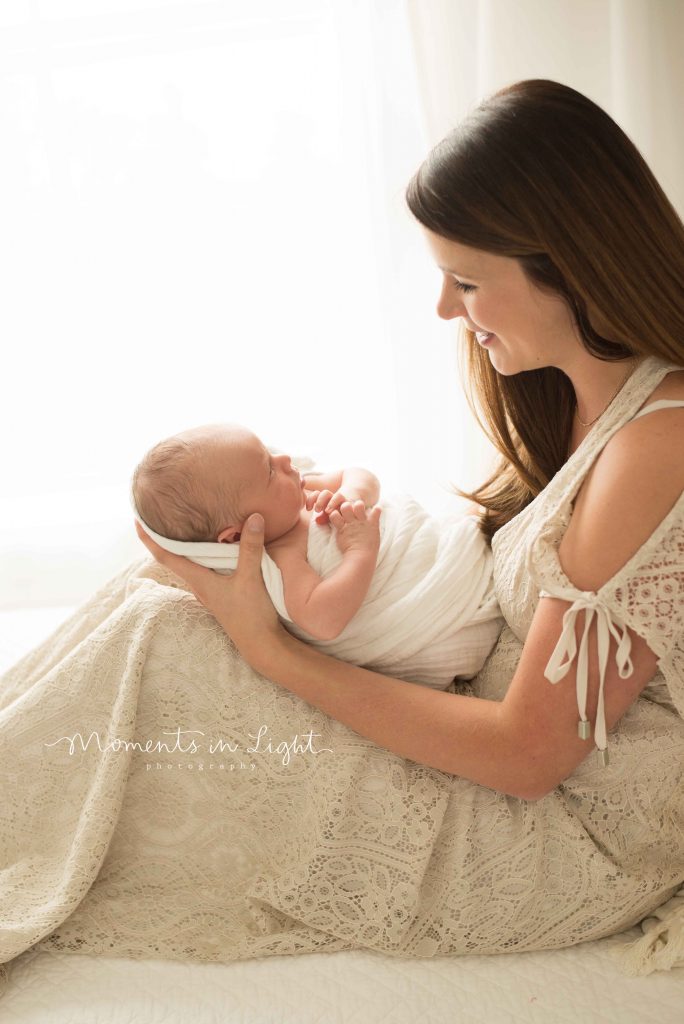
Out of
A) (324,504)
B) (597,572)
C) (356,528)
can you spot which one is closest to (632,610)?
(597,572)

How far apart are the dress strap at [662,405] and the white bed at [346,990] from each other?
0.70 metres

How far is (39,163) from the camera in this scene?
2768 mm

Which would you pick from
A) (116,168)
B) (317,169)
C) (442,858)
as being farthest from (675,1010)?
(116,168)

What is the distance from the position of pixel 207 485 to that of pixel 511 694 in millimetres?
538

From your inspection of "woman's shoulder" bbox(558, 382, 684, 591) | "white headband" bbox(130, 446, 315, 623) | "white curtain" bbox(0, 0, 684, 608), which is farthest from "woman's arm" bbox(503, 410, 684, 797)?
"white curtain" bbox(0, 0, 684, 608)

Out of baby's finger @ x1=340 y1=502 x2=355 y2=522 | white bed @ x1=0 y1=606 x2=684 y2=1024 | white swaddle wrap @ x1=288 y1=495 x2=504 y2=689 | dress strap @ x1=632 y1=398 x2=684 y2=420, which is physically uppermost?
dress strap @ x1=632 y1=398 x2=684 y2=420

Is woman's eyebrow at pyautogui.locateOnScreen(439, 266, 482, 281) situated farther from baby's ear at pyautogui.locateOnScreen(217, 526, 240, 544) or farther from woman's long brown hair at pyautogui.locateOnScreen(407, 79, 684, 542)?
baby's ear at pyautogui.locateOnScreen(217, 526, 240, 544)

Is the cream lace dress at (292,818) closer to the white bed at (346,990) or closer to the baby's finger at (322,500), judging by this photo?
the white bed at (346,990)

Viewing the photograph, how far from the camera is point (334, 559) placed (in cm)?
149

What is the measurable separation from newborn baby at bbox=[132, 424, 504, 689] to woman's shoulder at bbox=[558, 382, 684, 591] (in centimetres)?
26

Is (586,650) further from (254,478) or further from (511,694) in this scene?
(254,478)

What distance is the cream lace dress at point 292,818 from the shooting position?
1.29m

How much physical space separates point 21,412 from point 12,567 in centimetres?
47

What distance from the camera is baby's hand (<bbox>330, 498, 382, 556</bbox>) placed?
1.46 m
